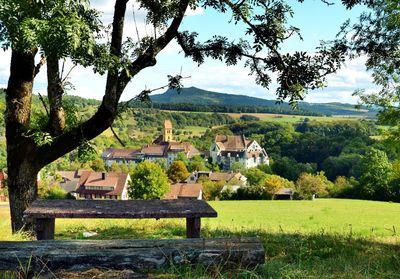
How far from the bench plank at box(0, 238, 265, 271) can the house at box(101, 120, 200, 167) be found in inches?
6080

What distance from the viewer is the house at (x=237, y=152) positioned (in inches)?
6181

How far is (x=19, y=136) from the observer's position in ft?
30.5

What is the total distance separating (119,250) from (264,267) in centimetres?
116

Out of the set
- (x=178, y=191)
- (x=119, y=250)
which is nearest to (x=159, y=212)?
(x=119, y=250)

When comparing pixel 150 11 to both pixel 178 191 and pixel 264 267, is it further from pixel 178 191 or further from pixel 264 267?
pixel 178 191

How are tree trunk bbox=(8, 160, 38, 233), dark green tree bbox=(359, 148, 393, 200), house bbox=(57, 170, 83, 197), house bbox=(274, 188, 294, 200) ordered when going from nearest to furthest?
tree trunk bbox=(8, 160, 38, 233) → dark green tree bbox=(359, 148, 393, 200) → house bbox=(274, 188, 294, 200) → house bbox=(57, 170, 83, 197)

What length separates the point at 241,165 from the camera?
14462cm

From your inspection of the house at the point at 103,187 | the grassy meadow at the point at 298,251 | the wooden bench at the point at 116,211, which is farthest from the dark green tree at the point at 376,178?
the wooden bench at the point at 116,211

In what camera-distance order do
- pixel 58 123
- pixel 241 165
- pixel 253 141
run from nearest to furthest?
pixel 58 123
pixel 241 165
pixel 253 141

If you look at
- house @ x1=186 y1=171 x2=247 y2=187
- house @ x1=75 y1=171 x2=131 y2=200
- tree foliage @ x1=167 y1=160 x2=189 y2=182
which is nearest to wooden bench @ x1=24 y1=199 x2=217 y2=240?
house @ x1=186 y1=171 x2=247 y2=187

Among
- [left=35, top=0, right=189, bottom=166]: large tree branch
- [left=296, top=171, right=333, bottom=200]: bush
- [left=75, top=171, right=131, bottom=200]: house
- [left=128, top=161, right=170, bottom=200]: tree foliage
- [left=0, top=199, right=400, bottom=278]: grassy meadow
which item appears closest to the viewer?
[left=0, top=199, right=400, bottom=278]: grassy meadow

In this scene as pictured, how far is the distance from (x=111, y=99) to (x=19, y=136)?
221 centimetres

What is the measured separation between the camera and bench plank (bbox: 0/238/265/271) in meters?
3.40

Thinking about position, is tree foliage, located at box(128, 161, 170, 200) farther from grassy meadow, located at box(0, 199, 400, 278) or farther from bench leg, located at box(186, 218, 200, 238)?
bench leg, located at box(186, 218, 200, 238)
